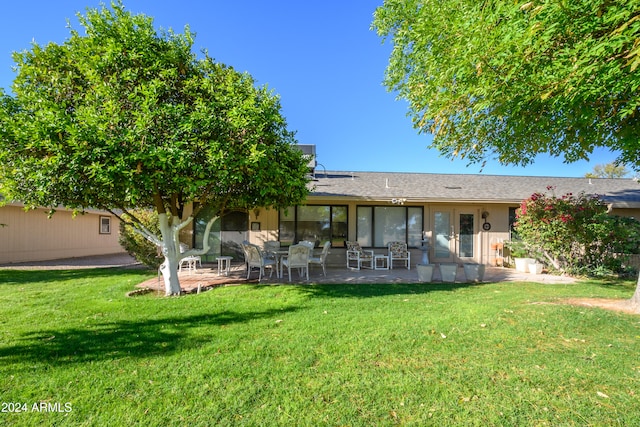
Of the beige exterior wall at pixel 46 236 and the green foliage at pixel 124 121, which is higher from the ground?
the green foliage at pixel 124 121

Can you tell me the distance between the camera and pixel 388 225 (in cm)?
1133

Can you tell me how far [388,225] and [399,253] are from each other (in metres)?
1.22

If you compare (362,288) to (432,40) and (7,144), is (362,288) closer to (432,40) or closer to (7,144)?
(432,40)

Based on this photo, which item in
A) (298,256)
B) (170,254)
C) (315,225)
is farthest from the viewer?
(315,225)

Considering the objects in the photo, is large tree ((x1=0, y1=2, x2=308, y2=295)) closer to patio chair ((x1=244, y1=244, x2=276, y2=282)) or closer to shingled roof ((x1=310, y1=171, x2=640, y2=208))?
patio chair ((x1=244, y1=244, x2=276, y2=282))

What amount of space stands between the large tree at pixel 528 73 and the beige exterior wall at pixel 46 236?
471 inches

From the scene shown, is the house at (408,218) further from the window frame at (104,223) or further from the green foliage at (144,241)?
the window frame at (104,223)

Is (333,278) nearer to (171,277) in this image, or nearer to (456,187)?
(171,277)

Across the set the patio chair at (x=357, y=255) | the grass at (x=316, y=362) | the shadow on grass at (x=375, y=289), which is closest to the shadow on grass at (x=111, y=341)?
the grass at (x=316, y=362)

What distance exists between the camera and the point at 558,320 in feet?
15.3

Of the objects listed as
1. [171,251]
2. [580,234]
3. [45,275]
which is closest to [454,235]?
[580,234]

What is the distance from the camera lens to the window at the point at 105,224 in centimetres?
1766

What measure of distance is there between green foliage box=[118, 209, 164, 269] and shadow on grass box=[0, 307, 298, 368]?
510cm

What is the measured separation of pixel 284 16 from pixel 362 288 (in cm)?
851
